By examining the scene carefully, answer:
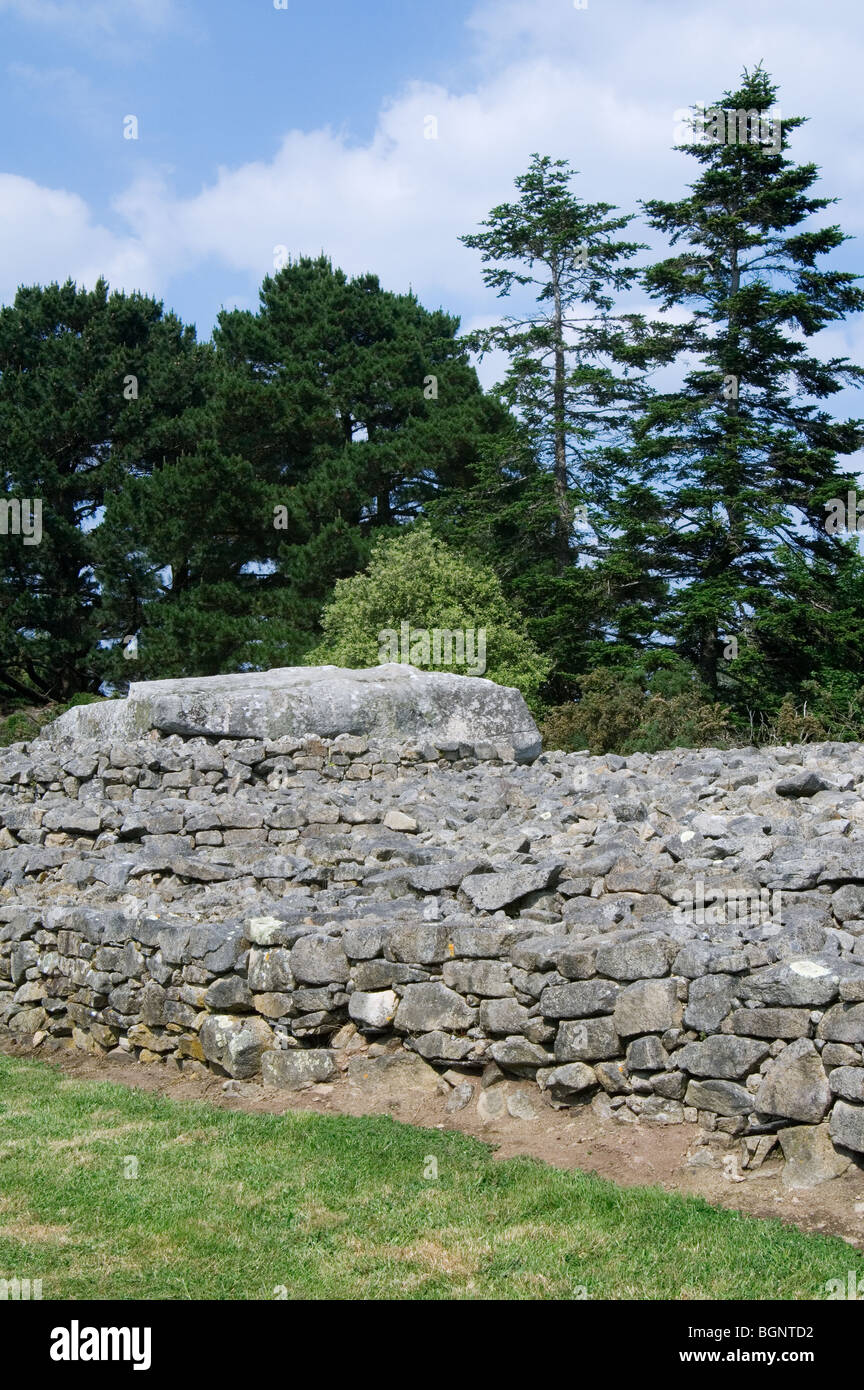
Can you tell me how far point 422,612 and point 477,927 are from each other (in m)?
13.4

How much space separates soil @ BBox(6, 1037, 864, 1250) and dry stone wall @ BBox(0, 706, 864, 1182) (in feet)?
0.25

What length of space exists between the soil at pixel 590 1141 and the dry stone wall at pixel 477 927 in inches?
3.0

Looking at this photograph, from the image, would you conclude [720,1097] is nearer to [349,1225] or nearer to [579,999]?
[579,999]

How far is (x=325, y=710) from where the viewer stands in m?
10.4

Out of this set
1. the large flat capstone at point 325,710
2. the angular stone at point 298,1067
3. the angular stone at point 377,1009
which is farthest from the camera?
the large flat capstone at point 325,710

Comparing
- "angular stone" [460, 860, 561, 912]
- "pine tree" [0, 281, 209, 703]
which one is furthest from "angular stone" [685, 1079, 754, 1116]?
"pine tree" [0, 281, 209, 703]

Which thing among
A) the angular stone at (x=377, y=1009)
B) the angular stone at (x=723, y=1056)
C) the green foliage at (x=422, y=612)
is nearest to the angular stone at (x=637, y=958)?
the angular stone at (x=723, y=1056)

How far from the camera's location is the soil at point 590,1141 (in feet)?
14.3

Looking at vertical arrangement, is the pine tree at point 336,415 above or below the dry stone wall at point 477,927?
above

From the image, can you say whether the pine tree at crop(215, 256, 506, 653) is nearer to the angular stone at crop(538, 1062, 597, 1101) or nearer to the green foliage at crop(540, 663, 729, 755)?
the green foliage at crop(540, 663, 729, 755)

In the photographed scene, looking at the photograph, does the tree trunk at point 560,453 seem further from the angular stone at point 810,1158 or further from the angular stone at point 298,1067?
the angular stone at point 810,1158
